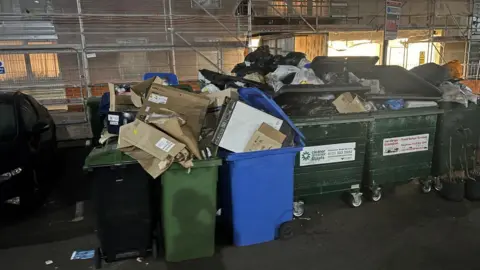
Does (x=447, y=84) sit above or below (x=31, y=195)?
above

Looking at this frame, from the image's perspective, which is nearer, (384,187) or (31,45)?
(384,187)

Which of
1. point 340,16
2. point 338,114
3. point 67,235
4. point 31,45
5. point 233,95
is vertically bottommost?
point 67,235

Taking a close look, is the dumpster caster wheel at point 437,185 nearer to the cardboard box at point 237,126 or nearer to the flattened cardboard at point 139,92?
the cardboard box at point 237,126

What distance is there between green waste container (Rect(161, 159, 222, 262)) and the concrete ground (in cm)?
15

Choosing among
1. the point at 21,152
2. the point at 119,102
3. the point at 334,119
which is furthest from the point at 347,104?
the point at 21,152

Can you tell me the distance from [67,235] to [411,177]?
3.81 metres

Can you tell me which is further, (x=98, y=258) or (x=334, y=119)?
(x=334, y=119)

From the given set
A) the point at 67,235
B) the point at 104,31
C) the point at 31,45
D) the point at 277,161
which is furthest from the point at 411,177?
the point at 31,45

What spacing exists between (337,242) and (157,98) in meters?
2.07

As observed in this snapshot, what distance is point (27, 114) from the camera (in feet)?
15.0

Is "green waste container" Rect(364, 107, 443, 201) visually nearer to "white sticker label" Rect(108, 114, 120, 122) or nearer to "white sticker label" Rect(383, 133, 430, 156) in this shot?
"white sticker label" Rect(383, 133, 430, 156)

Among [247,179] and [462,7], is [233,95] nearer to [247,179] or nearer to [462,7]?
[247,179]

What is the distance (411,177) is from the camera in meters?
4.59

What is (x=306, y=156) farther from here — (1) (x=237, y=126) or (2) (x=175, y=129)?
(2) (x=175, y=129)
